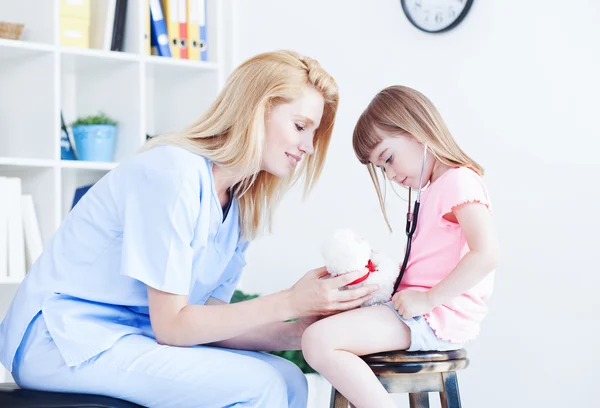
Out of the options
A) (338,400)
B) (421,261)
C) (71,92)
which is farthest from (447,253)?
(71,92)

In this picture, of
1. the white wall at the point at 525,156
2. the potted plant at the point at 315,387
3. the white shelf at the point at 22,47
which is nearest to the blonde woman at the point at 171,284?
the white wall at the point at 525,156

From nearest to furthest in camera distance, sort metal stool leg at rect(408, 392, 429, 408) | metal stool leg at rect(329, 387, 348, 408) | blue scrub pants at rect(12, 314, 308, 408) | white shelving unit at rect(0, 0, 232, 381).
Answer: blue scrub pants at rect(12, 314, 308, 408)
metal stool leg at rect(329, 387, 348, 408)
metal stool leg at rect(408, 392, 429, 408)
white shelving unit at rect(0, 0, 232, 381)

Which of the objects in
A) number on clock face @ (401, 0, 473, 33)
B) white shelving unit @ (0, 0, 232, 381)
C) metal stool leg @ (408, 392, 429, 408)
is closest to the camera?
metal stool leg @ (408, 392, 429, 408)

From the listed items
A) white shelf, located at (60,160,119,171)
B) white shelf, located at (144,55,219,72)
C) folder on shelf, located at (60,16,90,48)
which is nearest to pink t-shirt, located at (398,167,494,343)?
white shelf, located at (60,160,119,171)

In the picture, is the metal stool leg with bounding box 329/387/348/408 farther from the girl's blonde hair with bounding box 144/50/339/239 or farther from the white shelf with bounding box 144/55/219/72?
the white shelf with bounding box 144/55/219/72

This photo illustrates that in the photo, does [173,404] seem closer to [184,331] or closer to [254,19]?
[184,331]

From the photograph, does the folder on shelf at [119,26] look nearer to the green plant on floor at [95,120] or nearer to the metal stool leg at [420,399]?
the green plant on floor at [95,120]

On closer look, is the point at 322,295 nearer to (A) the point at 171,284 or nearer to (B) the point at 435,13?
(A) the point at 171,284

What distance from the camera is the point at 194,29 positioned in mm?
3045

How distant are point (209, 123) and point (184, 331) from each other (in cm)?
44

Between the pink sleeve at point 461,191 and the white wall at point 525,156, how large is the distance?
0.64m

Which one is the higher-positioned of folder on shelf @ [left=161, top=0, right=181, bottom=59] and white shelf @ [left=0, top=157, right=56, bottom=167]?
folder on shelf @ [left=161, top=0, right=181, bottom=59]

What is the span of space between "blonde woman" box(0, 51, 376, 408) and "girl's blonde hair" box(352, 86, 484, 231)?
150 mm

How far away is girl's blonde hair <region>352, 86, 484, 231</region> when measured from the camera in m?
1.78
